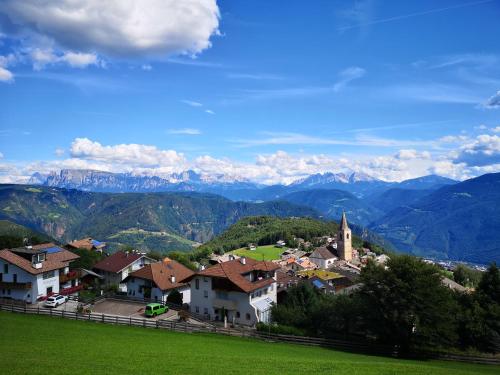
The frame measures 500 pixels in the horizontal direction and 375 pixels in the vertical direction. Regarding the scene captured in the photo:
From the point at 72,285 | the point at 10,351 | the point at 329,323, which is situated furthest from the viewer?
the point at 72,285

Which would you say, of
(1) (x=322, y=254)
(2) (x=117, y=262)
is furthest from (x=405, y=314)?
(1) (x=322, y=254)

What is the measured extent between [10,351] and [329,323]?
2974 centimetres

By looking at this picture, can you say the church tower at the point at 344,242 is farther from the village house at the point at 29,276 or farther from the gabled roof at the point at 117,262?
the village house at the point at 29,276

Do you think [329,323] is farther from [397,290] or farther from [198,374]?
[198,374]

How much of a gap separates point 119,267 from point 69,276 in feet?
24.1

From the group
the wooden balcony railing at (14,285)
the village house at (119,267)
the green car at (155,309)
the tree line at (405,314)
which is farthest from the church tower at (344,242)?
the wooden balcony railing at (14,285)

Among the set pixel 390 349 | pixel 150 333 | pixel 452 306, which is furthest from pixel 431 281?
pixel 150 333

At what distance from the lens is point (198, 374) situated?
19906mm

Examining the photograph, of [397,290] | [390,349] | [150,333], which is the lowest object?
[390,349]

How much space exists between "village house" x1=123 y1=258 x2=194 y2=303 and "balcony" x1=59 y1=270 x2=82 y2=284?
8.73 m

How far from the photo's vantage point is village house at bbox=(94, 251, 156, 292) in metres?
62.9

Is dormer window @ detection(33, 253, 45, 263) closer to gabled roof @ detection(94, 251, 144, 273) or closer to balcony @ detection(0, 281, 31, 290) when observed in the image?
balcony @ detection(0, 281, 31, 290)

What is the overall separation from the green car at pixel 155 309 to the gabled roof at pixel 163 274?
6.02 metres

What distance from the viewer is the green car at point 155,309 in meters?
44.7
